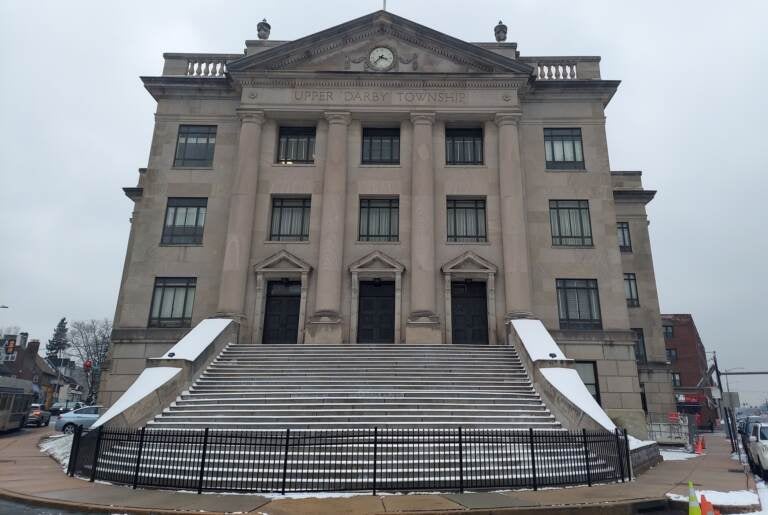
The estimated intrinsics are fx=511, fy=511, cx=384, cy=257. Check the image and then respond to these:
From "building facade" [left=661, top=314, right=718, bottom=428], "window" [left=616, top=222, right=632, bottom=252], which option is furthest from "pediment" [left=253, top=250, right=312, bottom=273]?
"building facade" [left=661, top=314, right=718, bottom=428]

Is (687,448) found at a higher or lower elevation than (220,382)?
lower

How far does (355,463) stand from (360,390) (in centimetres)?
541

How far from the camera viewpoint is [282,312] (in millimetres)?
25328

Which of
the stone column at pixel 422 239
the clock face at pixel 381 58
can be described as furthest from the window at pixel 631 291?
the clock face at pixel 381 58

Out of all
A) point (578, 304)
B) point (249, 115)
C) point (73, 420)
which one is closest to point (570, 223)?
point (578, 304)

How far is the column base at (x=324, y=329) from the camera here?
23.5 m

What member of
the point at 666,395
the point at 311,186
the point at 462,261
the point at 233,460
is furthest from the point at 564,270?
the point at 233,460

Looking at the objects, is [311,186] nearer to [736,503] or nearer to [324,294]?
[324,294]

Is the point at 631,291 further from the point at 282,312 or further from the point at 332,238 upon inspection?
the point at 282,312

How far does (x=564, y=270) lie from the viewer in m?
25.5

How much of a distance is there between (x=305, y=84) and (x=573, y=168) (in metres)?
15.1

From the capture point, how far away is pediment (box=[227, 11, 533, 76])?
2750cm

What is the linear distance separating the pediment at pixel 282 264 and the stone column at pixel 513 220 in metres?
9.76

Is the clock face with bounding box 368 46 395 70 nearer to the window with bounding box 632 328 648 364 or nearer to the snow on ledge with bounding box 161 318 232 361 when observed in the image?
the snow on ledge with bounding box 161 318 232 361
